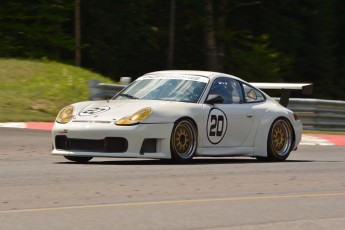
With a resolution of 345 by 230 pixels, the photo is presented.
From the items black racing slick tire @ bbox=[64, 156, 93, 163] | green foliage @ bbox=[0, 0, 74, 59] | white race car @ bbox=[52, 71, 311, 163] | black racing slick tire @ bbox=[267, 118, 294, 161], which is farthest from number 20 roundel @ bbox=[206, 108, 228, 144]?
green foliage @ bbox=[0, 0, 74, 59]

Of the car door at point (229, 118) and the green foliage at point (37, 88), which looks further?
the green foliage at point (37, 88)

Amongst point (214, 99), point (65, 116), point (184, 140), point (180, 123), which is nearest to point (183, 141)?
point (184, 140)

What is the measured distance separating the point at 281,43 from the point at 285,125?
22150 mm

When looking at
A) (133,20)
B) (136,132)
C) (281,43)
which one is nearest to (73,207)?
(136,132)

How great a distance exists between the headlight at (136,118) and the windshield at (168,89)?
0.75 m

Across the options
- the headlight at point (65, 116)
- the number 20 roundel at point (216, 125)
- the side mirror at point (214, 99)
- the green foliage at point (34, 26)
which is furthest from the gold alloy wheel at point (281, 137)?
the green foliage at point (34, 26)

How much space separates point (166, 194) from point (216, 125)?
375 centimetres

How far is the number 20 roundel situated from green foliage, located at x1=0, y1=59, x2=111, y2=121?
6696 mm

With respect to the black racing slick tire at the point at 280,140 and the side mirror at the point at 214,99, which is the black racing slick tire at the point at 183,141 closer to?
the side mirror at the point at 214,99

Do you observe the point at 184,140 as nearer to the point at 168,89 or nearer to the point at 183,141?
the point at 183,141

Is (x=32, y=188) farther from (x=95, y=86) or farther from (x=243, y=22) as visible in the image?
(x=243, y=22)

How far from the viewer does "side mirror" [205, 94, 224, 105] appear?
1213 cm

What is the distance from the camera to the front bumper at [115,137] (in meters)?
11.1

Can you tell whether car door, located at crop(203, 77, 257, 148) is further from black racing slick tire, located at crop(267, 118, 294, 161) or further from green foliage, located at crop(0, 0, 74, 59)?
green foliage, located at crop(0, 0, 74, 59)
